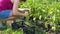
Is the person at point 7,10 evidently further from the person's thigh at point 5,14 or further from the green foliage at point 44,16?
the green foliage at point 44,16

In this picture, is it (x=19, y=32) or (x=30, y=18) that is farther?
(x=30, y=18)

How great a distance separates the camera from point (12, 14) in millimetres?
3078

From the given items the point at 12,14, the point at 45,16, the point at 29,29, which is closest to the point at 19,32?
the point at 29,29

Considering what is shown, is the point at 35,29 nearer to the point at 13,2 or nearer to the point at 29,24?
the point at 29,24

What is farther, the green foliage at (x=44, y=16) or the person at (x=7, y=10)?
the green foliage at (x=44, y=16)

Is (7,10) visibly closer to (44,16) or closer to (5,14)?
(5,14)

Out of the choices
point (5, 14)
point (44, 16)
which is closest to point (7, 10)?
point (5, 14)

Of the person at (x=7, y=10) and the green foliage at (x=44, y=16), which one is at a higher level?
the person at (x=7, y=10)

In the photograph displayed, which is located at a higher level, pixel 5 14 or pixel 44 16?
pixel 5 14

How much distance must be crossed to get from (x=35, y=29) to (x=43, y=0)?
618 mm

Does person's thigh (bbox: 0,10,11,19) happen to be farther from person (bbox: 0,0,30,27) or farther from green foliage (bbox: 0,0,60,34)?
green foliage (bbox: 0,0,60,34)

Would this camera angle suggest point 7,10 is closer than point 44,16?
Yes

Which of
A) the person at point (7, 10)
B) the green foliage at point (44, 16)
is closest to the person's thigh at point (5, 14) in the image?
the person at point (7, 10)

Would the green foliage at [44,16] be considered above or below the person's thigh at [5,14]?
below
